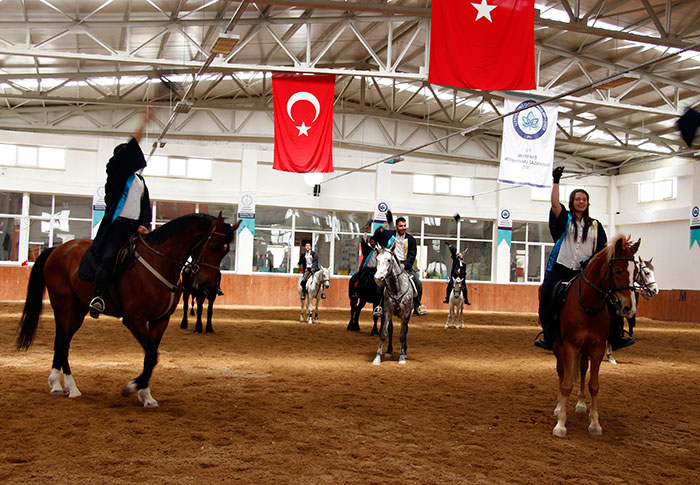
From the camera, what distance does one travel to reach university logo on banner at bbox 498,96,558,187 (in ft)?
46.8

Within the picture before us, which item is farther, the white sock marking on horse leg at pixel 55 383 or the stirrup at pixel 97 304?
the white sock marking on horse leg at pixel 55 383

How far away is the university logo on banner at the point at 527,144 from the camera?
14.2 m

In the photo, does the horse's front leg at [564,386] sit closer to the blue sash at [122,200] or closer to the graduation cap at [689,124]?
the graduation cap at [689,124]

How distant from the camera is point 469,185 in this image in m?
28.3

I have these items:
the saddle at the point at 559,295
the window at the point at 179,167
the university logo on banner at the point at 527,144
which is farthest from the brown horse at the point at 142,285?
the window at the point at 179,167

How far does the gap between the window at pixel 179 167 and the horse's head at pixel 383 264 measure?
17.6 meters

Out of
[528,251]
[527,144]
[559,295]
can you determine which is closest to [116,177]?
[559,295]

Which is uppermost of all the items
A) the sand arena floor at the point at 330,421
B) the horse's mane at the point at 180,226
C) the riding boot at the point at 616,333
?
the horse's mane at the point at 180,226

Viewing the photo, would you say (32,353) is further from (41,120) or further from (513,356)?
(41,120)

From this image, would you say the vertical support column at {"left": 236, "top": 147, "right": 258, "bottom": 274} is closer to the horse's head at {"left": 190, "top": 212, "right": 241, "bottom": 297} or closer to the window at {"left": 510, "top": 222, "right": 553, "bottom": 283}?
the window at {"left": 510, "top": 222, "right": 553, "bottom": 283}

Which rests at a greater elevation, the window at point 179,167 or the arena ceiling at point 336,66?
the arena ceiling at point 336,66

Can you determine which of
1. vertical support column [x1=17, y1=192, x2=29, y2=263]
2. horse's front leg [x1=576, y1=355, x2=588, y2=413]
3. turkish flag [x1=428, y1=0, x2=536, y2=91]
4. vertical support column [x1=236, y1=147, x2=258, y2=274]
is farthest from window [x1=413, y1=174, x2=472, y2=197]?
horse's front leg [x1=576, y1=355, x2=588, y2=413]

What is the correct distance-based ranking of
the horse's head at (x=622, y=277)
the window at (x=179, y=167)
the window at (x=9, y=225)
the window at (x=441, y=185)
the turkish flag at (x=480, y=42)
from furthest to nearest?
the window at (x=441, y=185), the window at (x=179, y=167), the window at (x=9, y=225), the turkish flag at (x=480, y=42), the horse's head at (x=622, y=277)

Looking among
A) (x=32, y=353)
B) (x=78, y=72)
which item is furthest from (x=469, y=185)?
(x=32, y=353)
